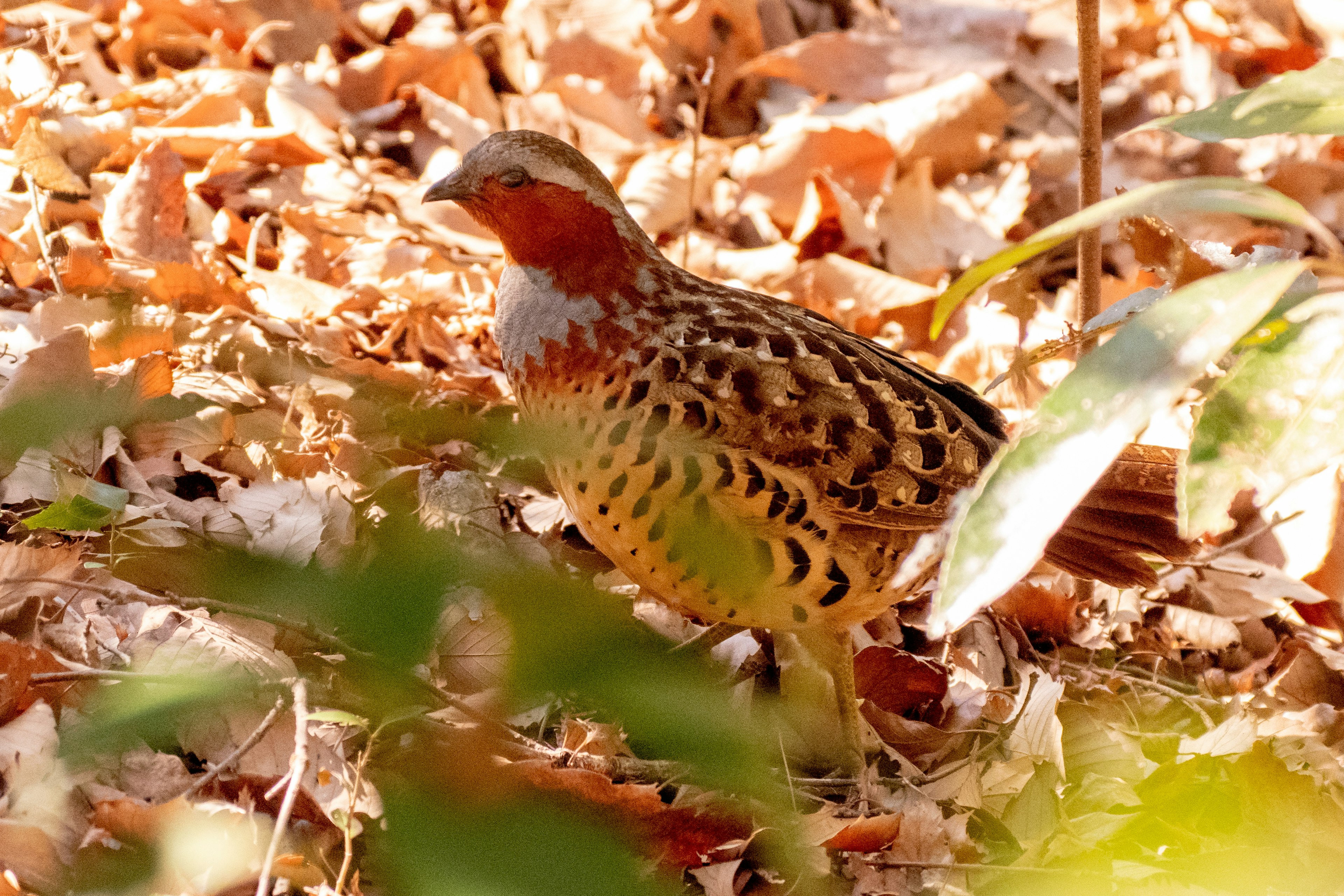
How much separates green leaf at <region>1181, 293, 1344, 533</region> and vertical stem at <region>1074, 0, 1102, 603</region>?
202cm

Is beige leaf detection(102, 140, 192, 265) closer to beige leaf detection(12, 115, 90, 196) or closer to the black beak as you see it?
beige leaf detection(12, 115, 90, 196)

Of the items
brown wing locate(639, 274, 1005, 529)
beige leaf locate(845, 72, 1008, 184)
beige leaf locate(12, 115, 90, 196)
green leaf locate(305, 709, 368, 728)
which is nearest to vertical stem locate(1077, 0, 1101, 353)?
brown wing locate(639, 274, 1005, 529)

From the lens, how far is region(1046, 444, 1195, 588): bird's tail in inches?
120

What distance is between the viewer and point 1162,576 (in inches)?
151

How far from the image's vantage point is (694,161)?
14.6ft

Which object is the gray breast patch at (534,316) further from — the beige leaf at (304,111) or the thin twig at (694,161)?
the beige leaf at (304,111)

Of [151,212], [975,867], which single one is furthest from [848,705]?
[151,212]

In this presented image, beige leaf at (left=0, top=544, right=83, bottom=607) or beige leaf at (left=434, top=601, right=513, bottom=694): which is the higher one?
beige leaf at (left=434, top=601, right=513, bottom=694)

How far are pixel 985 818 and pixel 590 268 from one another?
151 centimetres

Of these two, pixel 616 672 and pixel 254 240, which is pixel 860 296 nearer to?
pixel 254 240

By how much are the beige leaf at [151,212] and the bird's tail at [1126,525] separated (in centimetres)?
271

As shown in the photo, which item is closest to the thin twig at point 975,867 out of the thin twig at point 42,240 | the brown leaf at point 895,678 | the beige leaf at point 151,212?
the brown leaf at point 895,678

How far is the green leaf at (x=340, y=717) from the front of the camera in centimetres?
150

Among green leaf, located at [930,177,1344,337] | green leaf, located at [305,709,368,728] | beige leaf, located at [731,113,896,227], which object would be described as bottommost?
beige leaf, located at [731,113,896,227]
